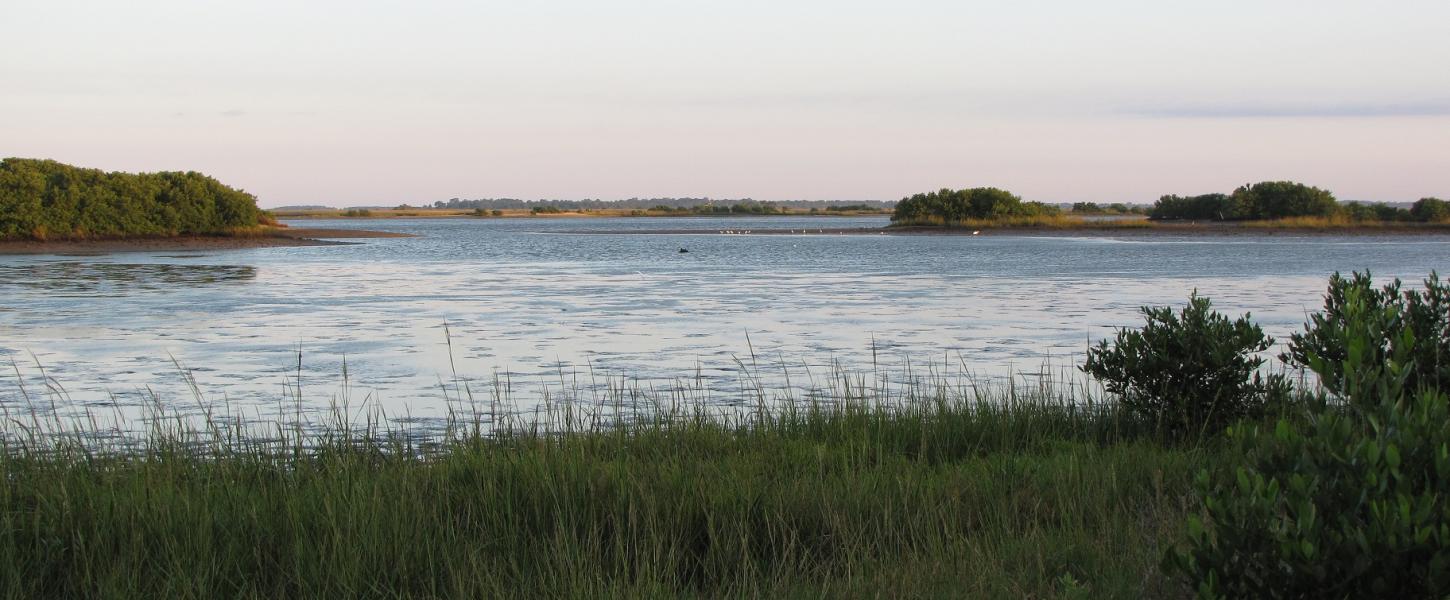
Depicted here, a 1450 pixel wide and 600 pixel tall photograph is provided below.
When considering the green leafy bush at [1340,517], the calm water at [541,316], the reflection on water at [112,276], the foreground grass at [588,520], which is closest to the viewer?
the green leafy bush at [1340,517]

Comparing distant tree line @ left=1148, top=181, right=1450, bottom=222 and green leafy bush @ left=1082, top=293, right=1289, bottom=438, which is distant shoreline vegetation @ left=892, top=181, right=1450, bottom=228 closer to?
distant tree line @ left=1148, top=181, right=1450, bottom=222

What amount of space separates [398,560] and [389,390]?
7.51 metres

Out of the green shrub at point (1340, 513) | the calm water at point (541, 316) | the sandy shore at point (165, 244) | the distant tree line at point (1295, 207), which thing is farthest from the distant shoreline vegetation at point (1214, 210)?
the green shrub at point (1340, 513)

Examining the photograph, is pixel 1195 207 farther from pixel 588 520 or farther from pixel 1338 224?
pixel 588 520

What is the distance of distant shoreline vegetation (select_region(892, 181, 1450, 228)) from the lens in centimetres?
7906

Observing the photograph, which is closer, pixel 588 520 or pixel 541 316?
pixel 588 520

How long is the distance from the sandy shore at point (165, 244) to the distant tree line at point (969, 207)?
149 ft

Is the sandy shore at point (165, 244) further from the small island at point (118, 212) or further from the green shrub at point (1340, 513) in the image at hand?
the green shrub at point (1340, 513)

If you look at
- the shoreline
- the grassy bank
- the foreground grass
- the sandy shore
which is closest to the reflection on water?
the sandy shore

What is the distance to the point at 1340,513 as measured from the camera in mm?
3613

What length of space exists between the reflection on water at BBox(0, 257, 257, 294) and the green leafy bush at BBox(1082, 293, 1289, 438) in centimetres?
2437

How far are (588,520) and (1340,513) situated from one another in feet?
13.7

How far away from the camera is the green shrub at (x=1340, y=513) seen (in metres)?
3.51

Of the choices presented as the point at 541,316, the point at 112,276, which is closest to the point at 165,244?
the point at 112,276
